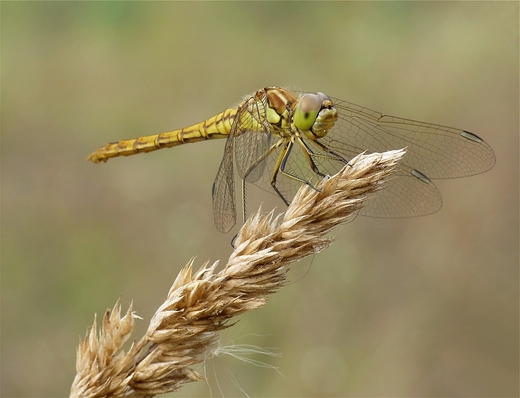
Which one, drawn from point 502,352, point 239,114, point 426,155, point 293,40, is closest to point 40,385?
point 239,114

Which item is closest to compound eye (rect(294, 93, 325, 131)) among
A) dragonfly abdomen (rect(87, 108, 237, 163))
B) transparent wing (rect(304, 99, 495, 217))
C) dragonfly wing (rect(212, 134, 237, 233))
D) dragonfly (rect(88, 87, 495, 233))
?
dragonfly (rect(88, 87, 495, 233))

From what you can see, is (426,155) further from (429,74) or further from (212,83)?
(212,83)

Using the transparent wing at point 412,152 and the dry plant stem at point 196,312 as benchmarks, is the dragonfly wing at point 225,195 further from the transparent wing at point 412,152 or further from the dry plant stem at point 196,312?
the dry plant stem at point 196,312

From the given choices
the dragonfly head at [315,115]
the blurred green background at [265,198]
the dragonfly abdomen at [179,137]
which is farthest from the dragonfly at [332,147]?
the blurred green background at [265,198]

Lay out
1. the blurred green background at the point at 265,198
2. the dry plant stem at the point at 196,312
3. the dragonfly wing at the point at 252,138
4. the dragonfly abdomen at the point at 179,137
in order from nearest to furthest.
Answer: the dry plant stem at the point at 196,312
the dragonfly wing at the point at 252,138
the dragonfly abdomen at the point at 179,137
the blurred green background at the point at 265,198

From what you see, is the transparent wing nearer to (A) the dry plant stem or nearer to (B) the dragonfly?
(B) the dragonfly

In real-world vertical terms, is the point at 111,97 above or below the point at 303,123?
above
